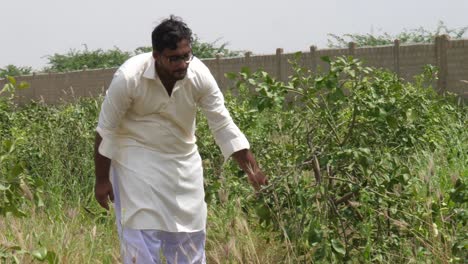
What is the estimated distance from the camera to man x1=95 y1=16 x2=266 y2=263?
4.90 metres

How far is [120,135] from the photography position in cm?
512

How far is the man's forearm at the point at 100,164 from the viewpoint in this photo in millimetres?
5066

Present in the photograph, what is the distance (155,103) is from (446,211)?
4.76 ft

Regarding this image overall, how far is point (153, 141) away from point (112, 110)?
0.85ft

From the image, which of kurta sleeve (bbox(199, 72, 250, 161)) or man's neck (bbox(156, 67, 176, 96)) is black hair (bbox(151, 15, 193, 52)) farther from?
kurta sleeve (bbox(199, 72, 250, 161))

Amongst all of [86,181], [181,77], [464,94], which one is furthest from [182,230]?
[464,94]

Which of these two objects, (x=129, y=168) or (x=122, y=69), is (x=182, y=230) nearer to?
(x=129, y=168)

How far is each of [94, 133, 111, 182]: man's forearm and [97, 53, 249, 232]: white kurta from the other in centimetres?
4

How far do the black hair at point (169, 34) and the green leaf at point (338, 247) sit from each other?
1.16 meters

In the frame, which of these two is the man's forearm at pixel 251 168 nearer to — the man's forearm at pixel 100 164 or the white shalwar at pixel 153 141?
the white shalwar at pixel 153 141

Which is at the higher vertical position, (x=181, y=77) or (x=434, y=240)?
(x=181, y=77)

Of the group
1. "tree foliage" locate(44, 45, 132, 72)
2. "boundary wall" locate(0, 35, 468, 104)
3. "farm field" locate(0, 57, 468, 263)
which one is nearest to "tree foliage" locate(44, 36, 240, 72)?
"tree foliage" locate(44, 45, 132, 72)

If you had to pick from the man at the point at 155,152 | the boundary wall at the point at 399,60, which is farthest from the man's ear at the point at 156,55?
the boundary wall at the point at 399,60

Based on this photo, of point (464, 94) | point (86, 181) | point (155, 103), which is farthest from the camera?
point (464, 94)
